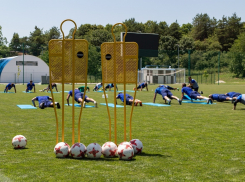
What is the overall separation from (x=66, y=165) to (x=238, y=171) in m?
2.83

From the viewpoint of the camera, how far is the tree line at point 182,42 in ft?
206

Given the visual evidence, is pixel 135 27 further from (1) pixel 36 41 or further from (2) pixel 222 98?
(2) pixel 222 98

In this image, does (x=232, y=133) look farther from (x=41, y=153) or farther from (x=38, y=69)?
(x=38, y=69)

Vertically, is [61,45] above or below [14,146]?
above

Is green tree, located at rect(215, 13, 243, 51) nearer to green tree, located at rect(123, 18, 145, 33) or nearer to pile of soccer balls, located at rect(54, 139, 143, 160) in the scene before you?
green tree, located at rect(123, 18, 145, 33)

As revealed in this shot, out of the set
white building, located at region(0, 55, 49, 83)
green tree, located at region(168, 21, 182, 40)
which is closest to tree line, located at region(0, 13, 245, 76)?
green tree, located at region(168, 21, 182, 40)

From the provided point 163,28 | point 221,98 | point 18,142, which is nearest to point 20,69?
point 221,98

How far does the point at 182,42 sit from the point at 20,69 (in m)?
38.7

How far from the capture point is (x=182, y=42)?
80.8 metres

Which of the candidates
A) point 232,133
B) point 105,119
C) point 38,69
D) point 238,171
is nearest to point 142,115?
point 105,119

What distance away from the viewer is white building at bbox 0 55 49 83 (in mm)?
58188

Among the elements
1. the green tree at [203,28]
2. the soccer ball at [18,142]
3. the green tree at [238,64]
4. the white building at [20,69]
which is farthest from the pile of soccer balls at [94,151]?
the green tree at [203,28]

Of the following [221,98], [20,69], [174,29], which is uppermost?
[174,29]

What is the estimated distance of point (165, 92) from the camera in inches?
738
